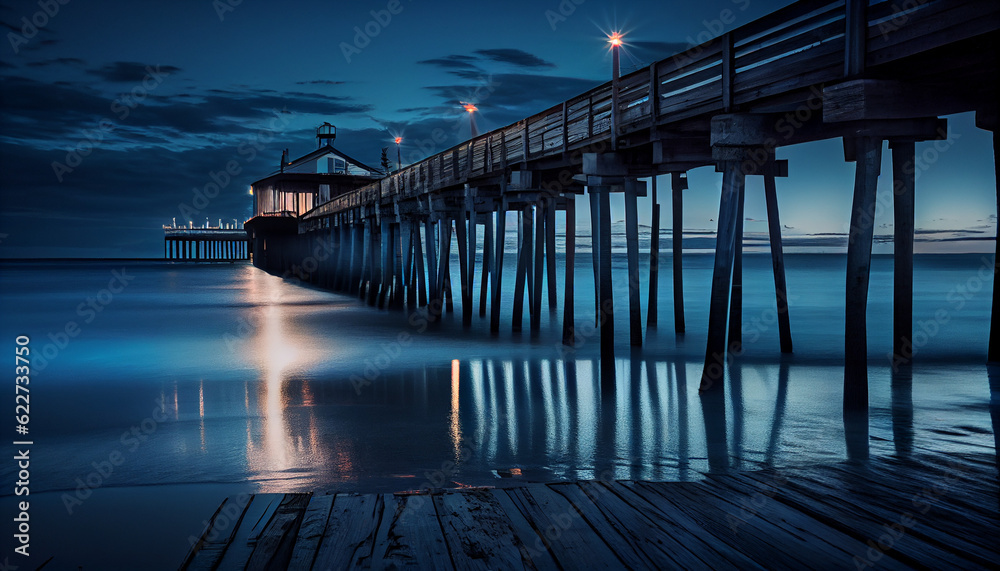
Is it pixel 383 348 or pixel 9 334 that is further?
pixel 9 334

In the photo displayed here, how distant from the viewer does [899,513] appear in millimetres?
3717

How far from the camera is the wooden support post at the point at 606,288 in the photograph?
422 inches

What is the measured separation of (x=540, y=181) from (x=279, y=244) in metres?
51.9

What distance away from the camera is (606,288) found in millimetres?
11297

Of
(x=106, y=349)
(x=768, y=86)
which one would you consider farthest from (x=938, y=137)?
(x=106, y=349)

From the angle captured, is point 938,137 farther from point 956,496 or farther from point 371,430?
point 371,430

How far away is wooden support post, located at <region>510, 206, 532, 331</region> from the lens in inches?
690

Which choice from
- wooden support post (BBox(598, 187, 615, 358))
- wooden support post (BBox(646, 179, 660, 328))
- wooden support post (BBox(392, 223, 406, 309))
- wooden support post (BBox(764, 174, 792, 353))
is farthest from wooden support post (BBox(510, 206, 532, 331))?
wooden support post (BBox(764, 174, 792, 353))

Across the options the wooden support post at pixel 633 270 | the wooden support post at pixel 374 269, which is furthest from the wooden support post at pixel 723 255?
the wooden support post at pixel 374 269

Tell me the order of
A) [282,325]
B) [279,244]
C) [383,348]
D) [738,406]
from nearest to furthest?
[738,406] → [383,348] → [282,325] → [279,244]

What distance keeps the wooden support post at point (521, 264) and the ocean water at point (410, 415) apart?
20.2 inches

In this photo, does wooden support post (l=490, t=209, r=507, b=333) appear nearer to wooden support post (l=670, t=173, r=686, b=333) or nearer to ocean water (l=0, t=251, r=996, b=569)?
ocean water (l=0, t=251, r=996, b=569)

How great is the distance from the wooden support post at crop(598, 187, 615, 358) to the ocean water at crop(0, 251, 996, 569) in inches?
14.9

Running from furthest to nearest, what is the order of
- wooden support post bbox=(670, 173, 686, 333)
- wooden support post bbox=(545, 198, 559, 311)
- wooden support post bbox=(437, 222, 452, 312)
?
wooden support post bbox=(437, 222, 452, 312)
wooden support post bbox=(545, 198, 559, 311)
wooden support post bbox=(670, 173, 686, 333)
